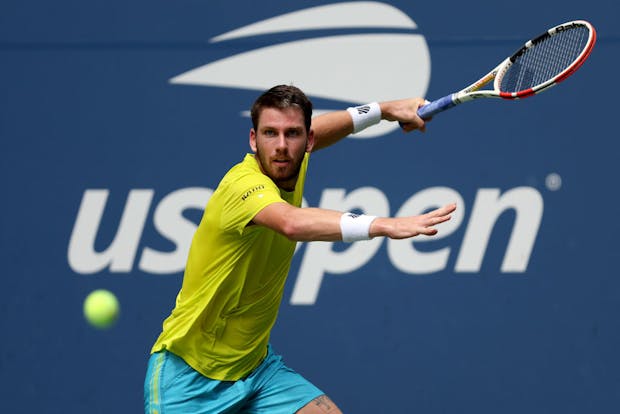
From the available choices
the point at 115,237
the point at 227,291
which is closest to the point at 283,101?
the point at 227,291

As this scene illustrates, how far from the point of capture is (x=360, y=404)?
5711 millimetres

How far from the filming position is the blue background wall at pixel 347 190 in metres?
5.68

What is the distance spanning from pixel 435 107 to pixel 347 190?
1.37 metres

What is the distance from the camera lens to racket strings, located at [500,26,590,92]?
4.67 meters

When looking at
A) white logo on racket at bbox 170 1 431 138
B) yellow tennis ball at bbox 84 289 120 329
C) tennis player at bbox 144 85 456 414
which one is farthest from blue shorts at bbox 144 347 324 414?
white logo on racket at bbox 170 1 431 138

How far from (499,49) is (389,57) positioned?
550 millimetres

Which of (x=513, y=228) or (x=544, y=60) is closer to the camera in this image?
(x=544, y=60)

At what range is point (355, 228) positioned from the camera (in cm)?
341

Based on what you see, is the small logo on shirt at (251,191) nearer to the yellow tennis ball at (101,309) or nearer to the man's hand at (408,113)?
the man's hand at (408,113)

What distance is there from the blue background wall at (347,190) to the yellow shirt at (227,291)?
1.64 meters

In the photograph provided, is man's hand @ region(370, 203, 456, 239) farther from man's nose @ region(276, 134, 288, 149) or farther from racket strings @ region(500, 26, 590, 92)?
racket strings @ region(500, 26, 590, 92)

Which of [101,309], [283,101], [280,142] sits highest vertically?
[283,101]

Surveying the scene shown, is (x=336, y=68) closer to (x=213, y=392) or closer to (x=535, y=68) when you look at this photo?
(x=535, y=68)

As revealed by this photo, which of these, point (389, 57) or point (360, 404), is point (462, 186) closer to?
point (389, 57)
